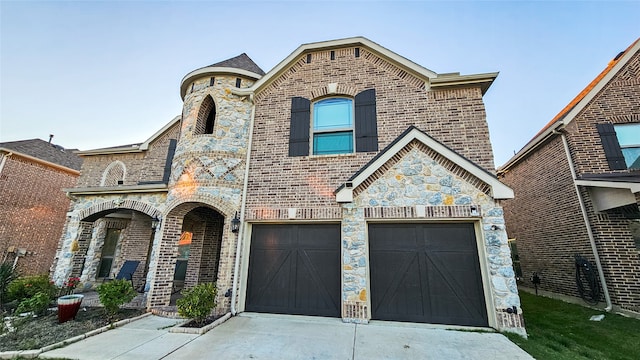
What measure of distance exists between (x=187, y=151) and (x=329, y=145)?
4.23m

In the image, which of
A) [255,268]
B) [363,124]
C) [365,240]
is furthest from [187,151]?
[365,240]

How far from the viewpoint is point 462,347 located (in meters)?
4.20

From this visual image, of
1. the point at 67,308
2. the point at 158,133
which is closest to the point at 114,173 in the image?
the point at 158,133

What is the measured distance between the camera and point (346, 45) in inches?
303

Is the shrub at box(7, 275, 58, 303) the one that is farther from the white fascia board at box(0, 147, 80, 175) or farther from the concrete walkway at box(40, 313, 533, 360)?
the white fascia board at box(0, 147, 80, 175)

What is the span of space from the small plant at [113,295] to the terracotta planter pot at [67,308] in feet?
2.45

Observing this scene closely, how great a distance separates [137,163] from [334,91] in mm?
9995

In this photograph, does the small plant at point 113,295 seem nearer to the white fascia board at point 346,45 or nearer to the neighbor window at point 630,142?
the white fascia board at point 346,45

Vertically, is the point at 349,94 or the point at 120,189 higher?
the point at 349,94

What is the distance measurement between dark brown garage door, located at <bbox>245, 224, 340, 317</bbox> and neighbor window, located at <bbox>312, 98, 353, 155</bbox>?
7.24ft

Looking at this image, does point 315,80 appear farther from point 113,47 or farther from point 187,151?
point 113,47

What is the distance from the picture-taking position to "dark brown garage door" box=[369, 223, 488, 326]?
5375 millimetres

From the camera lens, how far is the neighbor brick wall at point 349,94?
Answer: 21.0 feet

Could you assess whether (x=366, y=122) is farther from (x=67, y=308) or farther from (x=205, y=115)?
(x=67, y=308)
